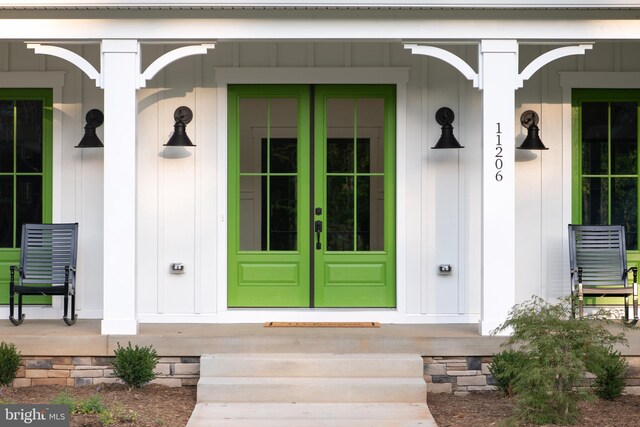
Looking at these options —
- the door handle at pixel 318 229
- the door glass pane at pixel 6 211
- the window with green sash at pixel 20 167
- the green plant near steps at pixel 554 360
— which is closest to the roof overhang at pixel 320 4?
the window with green sash at pixel 20 167

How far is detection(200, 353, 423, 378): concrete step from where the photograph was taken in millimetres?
7320

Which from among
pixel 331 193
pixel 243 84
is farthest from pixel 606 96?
pixel 243 84

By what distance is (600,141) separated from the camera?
8.88 m

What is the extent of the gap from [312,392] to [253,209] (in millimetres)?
2263

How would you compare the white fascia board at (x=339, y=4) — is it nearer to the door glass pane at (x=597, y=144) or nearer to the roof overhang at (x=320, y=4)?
the roof overhang at (x=320, y=4)

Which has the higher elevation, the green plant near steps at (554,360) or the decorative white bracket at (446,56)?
the decorative white bracket at (446,56)

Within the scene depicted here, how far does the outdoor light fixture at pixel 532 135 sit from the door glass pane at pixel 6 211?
15.8 ft

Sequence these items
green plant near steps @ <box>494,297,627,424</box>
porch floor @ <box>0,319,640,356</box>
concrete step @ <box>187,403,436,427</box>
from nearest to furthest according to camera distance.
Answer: green plant near steps @ <box>494,297,627,424</box> < concrete step @ <box>187,403,436,427</box> < porch floor @ <box>0,319,640,356</box>

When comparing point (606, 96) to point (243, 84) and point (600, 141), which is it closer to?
point (600, 141)

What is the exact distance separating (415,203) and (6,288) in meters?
3.94

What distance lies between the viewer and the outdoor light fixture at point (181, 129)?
8.45 meters

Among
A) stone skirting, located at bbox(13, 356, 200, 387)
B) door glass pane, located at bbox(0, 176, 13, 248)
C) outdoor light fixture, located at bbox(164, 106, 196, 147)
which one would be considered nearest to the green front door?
outdoor light fixture, located at bbox(164, 106, 196, 147)

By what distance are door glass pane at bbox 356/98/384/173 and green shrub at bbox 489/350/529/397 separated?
2.25 meters

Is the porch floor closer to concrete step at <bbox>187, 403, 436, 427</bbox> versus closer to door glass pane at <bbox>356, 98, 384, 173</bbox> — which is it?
concrete step at <bbox>187, 403, 436, 427</bbox>
